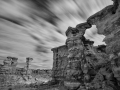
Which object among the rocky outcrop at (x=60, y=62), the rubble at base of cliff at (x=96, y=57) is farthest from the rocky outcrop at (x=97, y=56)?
the rocky outcrop at (x=60, y=62)

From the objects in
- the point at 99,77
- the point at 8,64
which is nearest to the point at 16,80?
the point at 8,64

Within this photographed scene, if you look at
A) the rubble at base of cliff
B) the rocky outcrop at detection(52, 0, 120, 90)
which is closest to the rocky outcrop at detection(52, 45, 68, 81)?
the rubble at base of cliff

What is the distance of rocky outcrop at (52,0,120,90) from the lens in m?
8.05

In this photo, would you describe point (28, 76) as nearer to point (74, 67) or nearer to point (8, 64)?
point (8, 64)

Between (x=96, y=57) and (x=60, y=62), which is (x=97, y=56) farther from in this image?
(x=60, y=62)

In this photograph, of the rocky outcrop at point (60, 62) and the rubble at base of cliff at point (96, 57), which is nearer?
the rubble at base of cliff at point (96, 57)

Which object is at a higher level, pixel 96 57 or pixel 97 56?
pixel 97 56

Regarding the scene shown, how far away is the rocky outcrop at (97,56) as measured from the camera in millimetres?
8055

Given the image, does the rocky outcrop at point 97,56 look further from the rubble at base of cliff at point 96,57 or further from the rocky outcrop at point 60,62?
the rocky outcrop at point 60,62

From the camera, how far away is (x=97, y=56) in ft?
44.3

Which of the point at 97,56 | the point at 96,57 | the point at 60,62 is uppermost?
the point at 97,56

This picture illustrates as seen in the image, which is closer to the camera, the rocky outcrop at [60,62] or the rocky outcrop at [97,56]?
the rocky outcrop at [97,56]

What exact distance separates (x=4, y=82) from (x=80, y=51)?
2689cm

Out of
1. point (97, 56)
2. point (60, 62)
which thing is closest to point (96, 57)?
point (97, 56)
